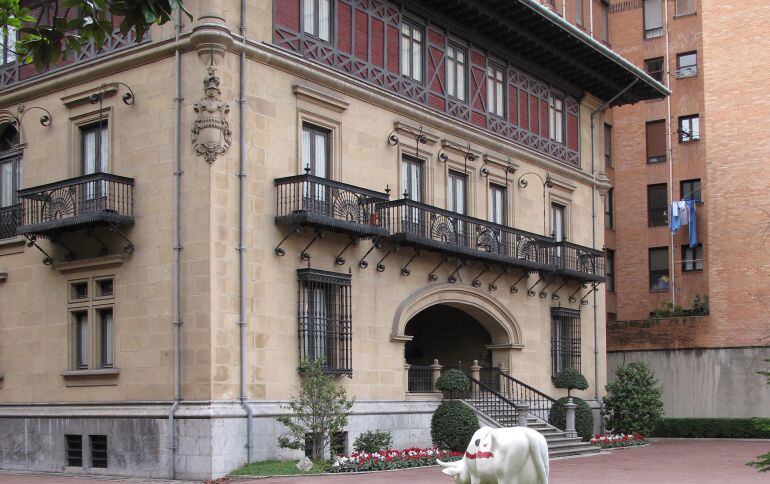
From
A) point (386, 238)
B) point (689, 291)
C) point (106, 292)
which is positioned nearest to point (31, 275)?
point (106, 292)

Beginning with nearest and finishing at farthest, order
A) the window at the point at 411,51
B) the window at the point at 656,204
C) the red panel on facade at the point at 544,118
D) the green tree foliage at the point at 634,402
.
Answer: the window at the point at 411,51 → the green tree foliage at the point at 634,402 → the red panel on facade at the point at 544,118 → the window at the point at 656,204

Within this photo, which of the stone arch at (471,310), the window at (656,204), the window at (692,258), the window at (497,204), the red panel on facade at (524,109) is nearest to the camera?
the stone arch at (471,310)

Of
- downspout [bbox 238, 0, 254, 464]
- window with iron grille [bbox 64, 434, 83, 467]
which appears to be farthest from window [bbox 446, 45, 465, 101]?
window with iron grille [bbox 64, 434, 83, 467]

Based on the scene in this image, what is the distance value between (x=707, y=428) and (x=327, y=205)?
22.8 metres

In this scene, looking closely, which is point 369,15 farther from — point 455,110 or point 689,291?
point 689,291

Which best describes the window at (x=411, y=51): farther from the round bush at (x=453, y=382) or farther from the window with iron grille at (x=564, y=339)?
the window with iron grille at (x=564, y=339)

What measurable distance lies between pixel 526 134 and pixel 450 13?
18.3 ft

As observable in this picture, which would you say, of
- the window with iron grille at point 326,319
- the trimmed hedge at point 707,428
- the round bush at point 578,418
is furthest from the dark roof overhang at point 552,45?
the trimmed hedge at point 707,428

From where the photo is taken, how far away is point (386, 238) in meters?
26.4

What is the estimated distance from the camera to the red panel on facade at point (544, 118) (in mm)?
35000

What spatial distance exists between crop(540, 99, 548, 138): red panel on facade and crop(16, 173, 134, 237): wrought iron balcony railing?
15941 mm

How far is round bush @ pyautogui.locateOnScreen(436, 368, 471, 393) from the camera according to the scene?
87.8ft

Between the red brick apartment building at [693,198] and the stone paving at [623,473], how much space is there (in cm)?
1116

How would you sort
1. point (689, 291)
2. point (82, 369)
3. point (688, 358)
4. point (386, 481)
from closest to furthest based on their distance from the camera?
1. point (386, 481)
2. point (82, 369)
3. point (688, 358)
4. point (689, 291)
